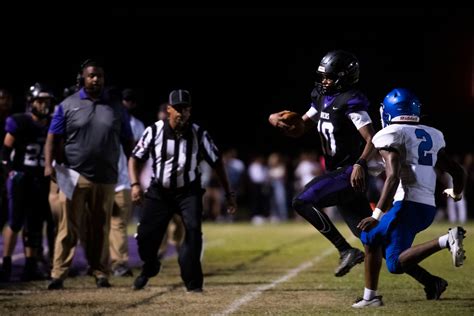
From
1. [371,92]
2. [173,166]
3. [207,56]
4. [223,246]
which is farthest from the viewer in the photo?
[207,56]

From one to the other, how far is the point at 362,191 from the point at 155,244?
91.9 inches

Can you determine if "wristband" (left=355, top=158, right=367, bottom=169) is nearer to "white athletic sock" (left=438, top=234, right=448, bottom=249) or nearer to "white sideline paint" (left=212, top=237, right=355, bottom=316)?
"white athletic sock" (left=438, top=234, right=448, bottom=249)

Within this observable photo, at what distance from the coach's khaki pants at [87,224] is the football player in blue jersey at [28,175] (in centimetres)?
92

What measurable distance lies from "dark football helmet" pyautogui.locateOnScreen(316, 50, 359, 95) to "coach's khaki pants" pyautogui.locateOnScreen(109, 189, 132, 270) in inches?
148

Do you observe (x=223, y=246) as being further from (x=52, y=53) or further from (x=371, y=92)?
(x=371, y=92)

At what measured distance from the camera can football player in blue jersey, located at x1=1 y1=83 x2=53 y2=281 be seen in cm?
1006

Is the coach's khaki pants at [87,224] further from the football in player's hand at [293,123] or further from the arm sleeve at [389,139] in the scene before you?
the arm sleeve at [389,139]

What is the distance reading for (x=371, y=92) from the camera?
1181 inches

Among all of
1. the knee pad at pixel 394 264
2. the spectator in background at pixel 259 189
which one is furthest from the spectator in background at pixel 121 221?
the spectator in background at pixel 259 189

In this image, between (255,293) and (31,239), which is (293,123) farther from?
(31,239)

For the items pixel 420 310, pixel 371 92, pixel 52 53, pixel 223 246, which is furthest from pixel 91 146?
pixel 371 92

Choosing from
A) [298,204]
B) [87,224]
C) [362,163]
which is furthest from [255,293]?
[87,224]

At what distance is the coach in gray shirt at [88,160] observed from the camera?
30.1 ft

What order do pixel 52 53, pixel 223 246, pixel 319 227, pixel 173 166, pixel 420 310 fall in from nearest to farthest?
pixel 420 310, pixel 319 227, pixel 173 166, pixel 223 246, pixel 52 53
